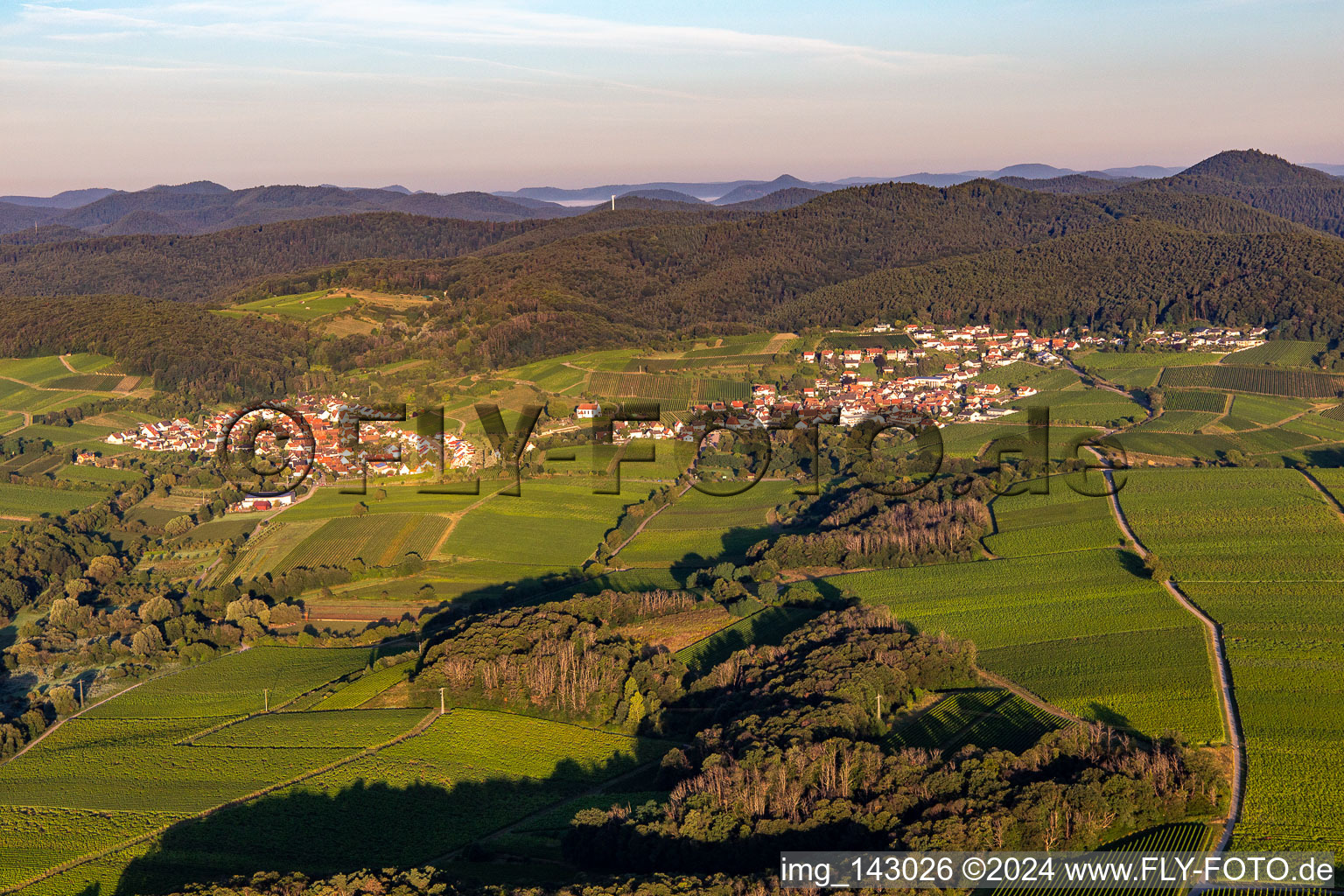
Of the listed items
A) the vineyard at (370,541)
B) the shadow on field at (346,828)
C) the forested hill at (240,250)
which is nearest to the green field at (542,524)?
the vineyard at (370,541)

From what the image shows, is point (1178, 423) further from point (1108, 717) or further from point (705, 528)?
point (1108, 717)

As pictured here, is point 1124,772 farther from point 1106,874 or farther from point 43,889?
point 43,889

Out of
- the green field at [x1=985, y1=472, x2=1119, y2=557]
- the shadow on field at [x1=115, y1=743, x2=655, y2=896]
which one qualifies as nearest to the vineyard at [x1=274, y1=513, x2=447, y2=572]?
the shadow on field at [x1=115, y1=743, x2=655, y2=896]

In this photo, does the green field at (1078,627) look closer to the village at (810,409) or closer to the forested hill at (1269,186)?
the village at (810,409)

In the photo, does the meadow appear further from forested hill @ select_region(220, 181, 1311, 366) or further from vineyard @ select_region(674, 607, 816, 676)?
forested hill @ select_region(220, 181, 1311, 366)

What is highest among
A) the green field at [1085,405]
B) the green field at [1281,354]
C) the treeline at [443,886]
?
the green field at [1281,354]

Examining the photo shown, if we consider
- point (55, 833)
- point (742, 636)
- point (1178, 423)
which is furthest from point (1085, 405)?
point (55, 833)

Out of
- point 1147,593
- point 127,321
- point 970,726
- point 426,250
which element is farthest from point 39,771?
point 426,250

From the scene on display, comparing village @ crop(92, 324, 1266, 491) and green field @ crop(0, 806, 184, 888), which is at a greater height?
village @ crop(92, 324, 1266, 491)
